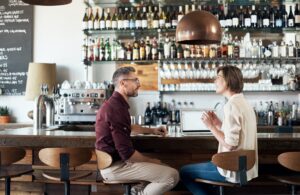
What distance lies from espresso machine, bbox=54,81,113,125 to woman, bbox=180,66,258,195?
2.40m

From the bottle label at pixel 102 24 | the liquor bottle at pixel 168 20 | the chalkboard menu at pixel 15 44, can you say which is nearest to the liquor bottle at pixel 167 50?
the liquor bottle at pixel 168 20

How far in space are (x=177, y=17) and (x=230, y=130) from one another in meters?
3.23

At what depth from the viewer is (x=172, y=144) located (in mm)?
3338

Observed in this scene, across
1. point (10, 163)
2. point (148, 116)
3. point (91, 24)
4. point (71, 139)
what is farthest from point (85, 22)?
point (10, 163)

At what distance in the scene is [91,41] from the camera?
590cm

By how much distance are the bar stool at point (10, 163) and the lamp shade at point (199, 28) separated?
1575mm

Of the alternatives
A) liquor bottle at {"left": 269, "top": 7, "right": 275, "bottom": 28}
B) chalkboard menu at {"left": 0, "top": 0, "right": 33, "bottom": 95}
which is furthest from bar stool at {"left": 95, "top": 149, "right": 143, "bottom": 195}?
chalkboard menu at {"left": 0, "top": 0, "right": 33, "bottom": 95}

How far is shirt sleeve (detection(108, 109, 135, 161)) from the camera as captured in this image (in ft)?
9.73

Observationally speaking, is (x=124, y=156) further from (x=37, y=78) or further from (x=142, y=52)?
(x=37, y=78)

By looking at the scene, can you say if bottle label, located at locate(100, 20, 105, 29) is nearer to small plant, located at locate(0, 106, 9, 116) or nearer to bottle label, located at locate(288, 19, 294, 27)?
small plant, located at locate(0, 106, 9, 116)

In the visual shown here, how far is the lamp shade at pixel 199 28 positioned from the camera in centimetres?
355

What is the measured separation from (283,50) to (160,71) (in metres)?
1.60

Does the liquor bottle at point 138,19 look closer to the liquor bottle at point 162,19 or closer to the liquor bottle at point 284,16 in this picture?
the liquor bottle at point 162,19

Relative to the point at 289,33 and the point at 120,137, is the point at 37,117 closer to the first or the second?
the point at 120,137
